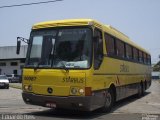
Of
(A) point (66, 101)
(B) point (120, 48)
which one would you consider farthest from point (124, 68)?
(A) point (66, 101)

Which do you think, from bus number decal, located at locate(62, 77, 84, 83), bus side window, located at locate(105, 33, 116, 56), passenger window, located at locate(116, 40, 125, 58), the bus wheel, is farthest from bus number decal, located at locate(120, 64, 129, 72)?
bus number decal, located at locate(62, 77, 84, 83)

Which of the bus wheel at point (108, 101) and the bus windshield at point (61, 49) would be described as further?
the bus wheel at point (108, 101)

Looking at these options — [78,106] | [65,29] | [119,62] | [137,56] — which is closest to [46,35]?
[65,29]

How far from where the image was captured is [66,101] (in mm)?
12148

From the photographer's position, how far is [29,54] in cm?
1327

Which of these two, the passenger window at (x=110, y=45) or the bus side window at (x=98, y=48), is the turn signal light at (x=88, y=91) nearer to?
the bus side window at (x=98, y=48)

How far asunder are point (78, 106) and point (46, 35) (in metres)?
2.94

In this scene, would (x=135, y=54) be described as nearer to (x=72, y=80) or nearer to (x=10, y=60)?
(x=72, y=80)

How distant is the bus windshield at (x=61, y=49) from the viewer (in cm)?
1234

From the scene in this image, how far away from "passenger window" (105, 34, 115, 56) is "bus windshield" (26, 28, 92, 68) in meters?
2.04

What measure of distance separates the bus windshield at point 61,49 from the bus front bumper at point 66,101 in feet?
3.59

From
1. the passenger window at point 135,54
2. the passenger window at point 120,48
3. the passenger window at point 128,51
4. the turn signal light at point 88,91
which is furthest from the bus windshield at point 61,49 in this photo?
the passenger window at point 135,54

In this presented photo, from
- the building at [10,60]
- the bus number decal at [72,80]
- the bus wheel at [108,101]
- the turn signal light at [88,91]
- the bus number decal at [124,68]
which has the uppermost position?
the building at [10,60]

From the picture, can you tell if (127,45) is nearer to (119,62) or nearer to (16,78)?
(119,62)
